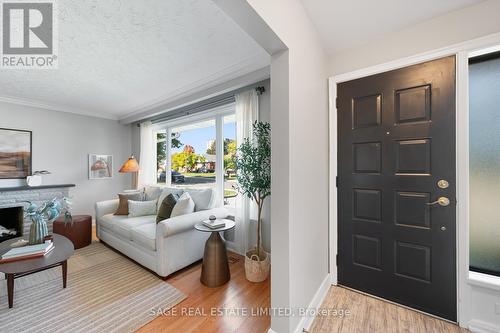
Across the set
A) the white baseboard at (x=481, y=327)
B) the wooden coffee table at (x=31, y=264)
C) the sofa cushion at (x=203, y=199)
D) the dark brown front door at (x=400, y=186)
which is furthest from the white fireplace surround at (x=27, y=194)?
the white baseboard at (x=481, y=327)

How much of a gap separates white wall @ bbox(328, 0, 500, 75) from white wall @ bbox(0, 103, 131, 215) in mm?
5037

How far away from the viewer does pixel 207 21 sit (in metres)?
1.76

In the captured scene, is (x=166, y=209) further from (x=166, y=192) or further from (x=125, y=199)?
(x=125, y=199)

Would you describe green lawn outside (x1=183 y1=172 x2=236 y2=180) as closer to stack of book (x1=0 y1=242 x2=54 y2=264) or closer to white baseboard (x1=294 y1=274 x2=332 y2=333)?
white baseboard (x1=294 y1=274 x2=332 y2=333)

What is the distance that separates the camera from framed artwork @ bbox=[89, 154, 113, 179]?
4.48 m

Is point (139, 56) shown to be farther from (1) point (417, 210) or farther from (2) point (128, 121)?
(1) point (417, 210)

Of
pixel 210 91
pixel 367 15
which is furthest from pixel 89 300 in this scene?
pixel 367 15

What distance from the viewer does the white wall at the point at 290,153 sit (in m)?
1.34

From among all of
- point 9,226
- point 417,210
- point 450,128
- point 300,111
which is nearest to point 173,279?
point 300,111

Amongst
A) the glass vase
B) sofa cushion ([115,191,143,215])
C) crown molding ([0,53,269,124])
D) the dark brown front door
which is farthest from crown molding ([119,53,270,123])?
the glass vase

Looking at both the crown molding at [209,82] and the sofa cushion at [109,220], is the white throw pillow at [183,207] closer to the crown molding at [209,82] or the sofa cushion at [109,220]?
the sofa cushion at [109,220]

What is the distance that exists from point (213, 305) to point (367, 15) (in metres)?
2.87

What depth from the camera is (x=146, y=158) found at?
14.9 feet

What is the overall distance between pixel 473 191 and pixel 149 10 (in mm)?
3078
